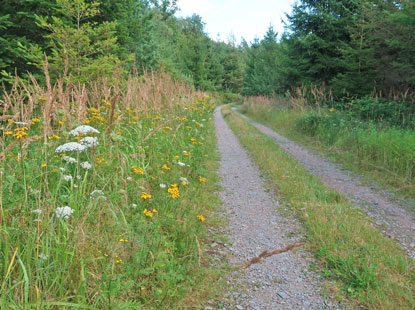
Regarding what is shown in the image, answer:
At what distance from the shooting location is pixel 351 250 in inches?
106

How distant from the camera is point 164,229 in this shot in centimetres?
282

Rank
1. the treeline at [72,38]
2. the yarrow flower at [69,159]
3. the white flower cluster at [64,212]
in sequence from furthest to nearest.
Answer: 1. the treeline at [72,38]
2. the yarrow flower at [69,159]
3. the white flower cluster at [64,212]

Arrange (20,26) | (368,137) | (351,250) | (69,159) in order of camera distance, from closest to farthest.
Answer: (69,159) < (351,250) < (368,137) < (20,26)

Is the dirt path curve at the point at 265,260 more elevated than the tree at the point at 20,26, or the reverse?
the tree at the point at 20,26

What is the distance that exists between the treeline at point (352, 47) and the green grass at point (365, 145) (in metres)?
2.12

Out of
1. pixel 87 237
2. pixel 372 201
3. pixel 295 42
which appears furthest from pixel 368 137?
pixel 295 42

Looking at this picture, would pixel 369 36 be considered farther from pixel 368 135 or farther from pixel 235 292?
pixel 235 292

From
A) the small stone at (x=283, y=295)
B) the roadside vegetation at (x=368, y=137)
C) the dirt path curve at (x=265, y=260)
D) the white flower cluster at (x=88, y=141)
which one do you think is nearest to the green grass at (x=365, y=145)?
the roadside vegetation at (x=368, y=137)

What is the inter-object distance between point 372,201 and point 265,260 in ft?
8.42

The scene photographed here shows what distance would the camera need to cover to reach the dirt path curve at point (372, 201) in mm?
3289

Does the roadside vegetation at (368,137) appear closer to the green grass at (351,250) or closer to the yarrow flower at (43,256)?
the green grass at (351,250)

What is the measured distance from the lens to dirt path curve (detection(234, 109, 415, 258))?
329 cm

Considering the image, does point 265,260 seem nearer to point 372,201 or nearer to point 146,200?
point 146,200

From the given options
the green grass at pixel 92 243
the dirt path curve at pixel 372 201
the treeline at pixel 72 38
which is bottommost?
the dirt path curve at pixel 372 201
